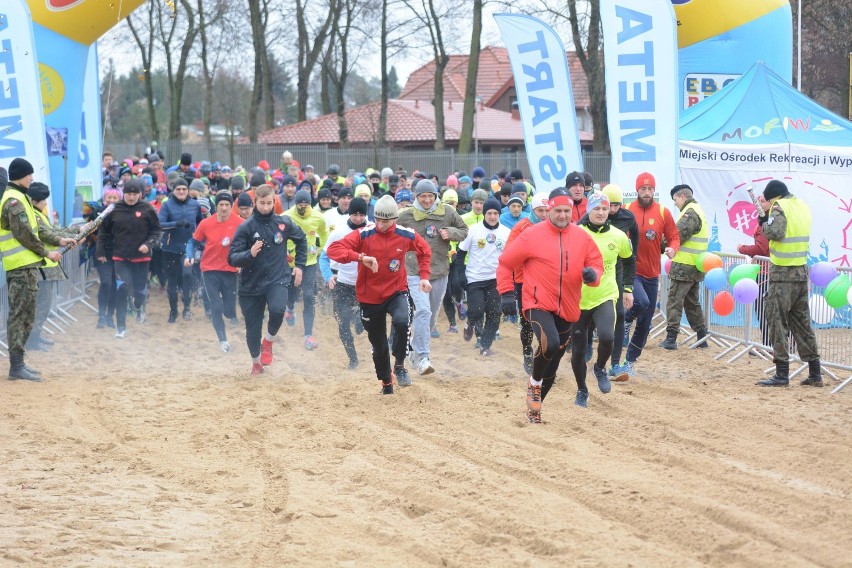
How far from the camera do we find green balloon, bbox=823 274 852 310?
10641 millimetres

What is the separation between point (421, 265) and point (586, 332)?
1.95 metres

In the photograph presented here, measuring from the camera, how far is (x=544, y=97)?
604 inches

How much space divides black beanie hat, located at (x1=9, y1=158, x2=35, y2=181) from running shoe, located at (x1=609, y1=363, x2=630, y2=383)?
6.57 m

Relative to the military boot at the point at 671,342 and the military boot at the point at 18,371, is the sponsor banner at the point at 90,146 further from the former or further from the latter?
the military boot at the point at 671,342

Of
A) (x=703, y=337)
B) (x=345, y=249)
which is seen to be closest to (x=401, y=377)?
(x=345, y=249)

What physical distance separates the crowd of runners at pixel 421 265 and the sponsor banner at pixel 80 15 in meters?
2.48

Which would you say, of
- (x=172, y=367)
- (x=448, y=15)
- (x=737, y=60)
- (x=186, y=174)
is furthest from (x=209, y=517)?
(x=448, y=15)

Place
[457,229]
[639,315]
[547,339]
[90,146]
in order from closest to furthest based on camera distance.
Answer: [547,339] → [639,315] → [457,229] → [90,146]

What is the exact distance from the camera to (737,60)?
59.4 ft

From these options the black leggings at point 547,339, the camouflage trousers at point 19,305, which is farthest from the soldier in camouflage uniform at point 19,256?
the black leggings at point 547,339

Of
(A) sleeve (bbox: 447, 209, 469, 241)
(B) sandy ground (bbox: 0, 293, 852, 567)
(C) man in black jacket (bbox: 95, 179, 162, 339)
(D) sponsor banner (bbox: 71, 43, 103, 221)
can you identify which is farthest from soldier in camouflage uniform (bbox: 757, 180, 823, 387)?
(D) sponsor banner (bbox: 71, 43, 103, 221)

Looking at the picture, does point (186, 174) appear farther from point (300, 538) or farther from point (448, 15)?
point (448, 15)

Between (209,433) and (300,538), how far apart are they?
120 inches

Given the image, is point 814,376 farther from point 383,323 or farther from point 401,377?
point 383,323
